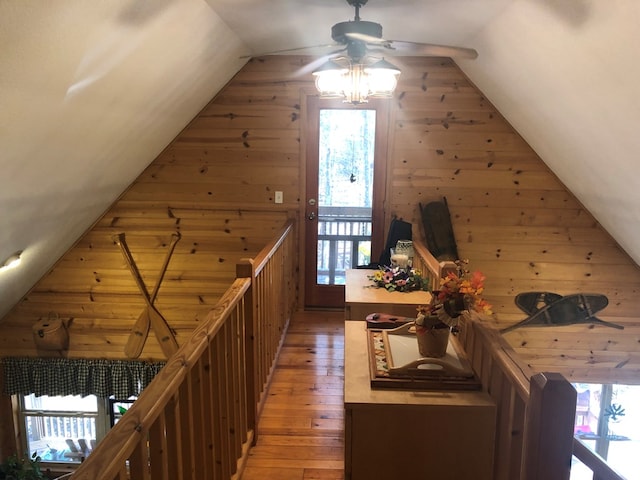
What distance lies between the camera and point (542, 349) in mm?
4562

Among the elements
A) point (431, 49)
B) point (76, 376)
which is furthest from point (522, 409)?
point (76, 376)

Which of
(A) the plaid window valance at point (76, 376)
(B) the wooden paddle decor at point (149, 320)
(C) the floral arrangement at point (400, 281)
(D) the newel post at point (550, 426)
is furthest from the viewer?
Answer: (A) the plaid window valance at point (76, 376)

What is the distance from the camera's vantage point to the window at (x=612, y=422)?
4980 mm

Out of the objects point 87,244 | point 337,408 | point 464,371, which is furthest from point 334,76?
point 87,244

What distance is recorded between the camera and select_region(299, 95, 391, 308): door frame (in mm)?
4297

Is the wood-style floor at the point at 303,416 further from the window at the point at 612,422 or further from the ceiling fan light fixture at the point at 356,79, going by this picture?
the window at the point at 612,422

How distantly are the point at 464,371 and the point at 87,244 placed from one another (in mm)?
3862

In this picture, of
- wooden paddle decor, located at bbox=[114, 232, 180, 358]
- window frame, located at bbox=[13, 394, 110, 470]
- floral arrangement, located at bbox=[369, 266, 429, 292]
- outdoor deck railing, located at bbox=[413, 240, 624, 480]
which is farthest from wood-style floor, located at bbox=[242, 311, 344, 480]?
window frame, located at bbox=[13, 394, 110, 470]

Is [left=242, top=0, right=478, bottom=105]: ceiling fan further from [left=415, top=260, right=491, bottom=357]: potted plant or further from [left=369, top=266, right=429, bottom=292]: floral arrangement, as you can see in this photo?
[left=369, top=266, right=429, bottom=292]: floral arrangement

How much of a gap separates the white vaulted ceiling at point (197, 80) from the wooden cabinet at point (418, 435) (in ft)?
5.45

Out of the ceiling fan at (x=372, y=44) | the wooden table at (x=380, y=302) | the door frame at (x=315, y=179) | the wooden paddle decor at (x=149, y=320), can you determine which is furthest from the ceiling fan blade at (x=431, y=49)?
the wooden paddle decor at (x=149, y=320)

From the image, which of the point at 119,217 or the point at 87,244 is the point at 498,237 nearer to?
the point at 119,217

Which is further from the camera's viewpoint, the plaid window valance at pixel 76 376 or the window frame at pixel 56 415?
the window frame at pixel 56 415

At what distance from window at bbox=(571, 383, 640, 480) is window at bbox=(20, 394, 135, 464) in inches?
187
